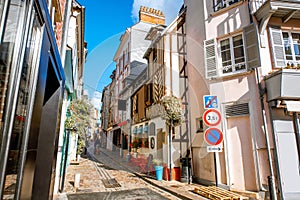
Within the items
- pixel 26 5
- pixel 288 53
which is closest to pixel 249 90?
pixel 288 53

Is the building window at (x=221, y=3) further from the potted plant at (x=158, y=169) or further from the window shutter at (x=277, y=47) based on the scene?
the potted plant at (x=158, y=169)

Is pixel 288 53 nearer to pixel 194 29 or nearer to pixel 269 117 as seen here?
pixel 269 117

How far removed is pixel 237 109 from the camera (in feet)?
23.0

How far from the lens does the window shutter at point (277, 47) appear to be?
273 inches

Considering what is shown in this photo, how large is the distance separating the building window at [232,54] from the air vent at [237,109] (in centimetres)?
152

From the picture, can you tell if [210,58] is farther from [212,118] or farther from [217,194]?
[217,194]

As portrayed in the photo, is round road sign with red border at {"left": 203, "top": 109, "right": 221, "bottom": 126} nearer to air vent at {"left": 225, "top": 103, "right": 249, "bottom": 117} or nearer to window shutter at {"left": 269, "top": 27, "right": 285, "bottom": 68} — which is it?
air vent at {"left": 225, "top": 103, "right": 249, "bottom": 117}

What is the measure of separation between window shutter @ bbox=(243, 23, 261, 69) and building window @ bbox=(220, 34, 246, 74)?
0.28 meters

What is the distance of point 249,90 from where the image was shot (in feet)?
22.6

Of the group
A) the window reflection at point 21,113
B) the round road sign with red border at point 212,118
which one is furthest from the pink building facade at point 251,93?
the window reflection at point 21,113

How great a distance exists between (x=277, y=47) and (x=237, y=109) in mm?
2928

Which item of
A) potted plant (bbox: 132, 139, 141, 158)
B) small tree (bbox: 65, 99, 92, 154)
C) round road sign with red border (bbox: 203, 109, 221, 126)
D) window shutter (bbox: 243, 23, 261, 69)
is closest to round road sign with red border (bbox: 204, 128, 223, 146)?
round road sign with red border (bbox: 203, 109, 221, 126)

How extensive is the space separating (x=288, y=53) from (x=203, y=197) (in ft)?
21.3

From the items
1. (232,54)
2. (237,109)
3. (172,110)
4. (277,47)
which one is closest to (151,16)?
(232,54)
